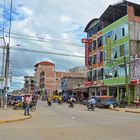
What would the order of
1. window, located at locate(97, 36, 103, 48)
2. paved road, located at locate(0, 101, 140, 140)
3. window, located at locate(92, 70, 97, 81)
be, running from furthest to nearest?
window, located at locate(92, 70, 97, 81)
window, located at locate(97, 36, 103, 48)
paved road, located at locate(0, 101, 140, 140)

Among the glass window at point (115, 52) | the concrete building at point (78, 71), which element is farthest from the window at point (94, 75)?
the concrete building at point (78, 71)

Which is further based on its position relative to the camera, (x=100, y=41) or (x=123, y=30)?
(x=100, y=41)

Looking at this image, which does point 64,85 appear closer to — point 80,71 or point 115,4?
point 80,71

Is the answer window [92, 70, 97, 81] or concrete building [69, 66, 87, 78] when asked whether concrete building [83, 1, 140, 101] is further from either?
concrete building [69, 66, 87, 78]

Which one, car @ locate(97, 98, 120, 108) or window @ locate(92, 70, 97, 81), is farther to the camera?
window @ locate(92, 70, 97, 81)

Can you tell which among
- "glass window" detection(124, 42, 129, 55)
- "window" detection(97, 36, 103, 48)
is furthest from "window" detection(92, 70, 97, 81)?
"glass window" detection(124, 42, 129, 55)

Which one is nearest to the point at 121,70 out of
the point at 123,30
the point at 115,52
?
the point at 115,52

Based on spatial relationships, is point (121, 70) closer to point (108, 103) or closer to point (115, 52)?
point (115, 52)

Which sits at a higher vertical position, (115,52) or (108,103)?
(115,52)

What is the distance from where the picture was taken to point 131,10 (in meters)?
52.7

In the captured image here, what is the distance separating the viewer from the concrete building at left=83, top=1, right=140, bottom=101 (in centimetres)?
5084

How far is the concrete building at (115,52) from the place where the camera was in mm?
50844

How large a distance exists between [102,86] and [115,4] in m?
14.9

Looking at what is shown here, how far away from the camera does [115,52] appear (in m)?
56.1
